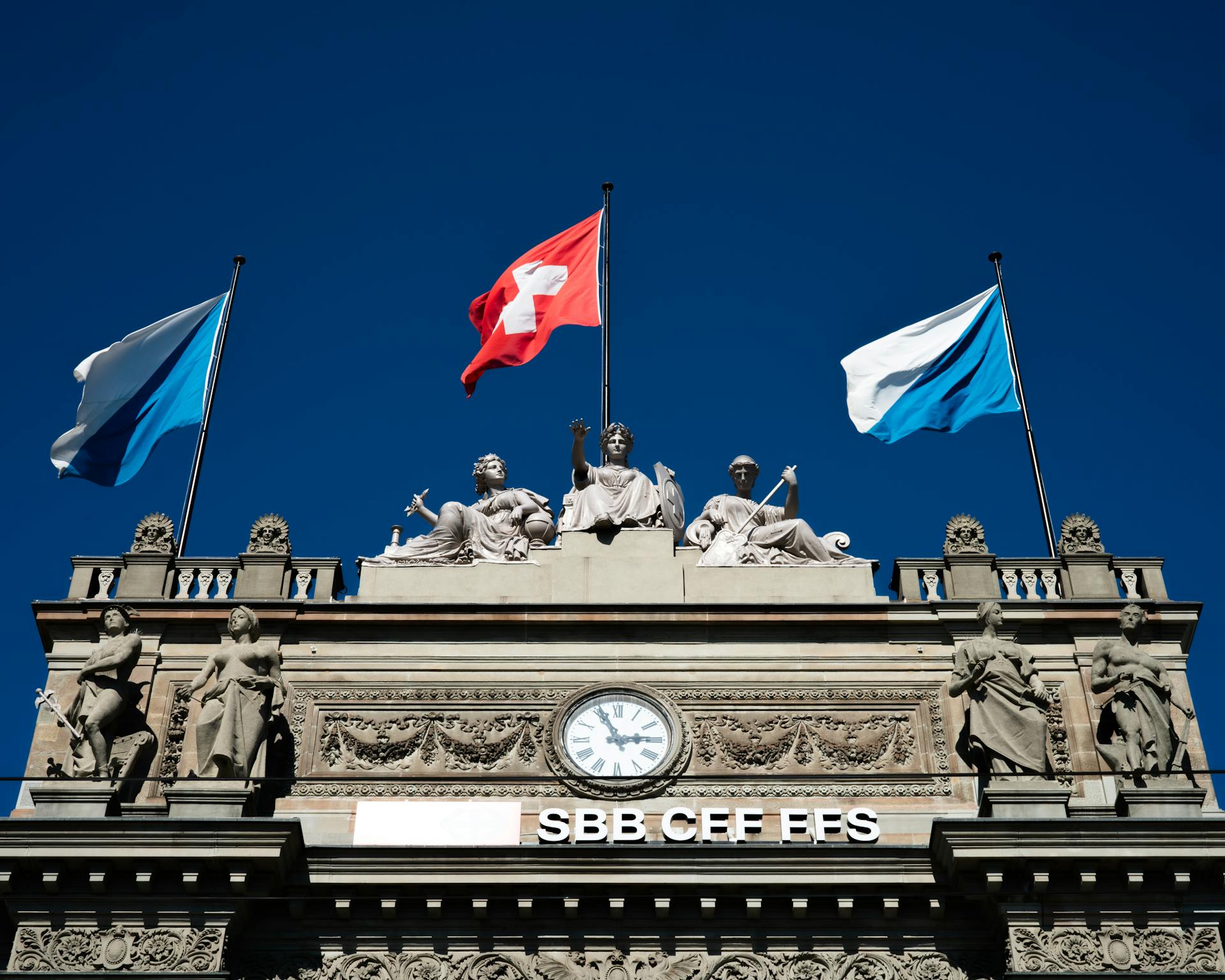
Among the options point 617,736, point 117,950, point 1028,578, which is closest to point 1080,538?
point 1028,578

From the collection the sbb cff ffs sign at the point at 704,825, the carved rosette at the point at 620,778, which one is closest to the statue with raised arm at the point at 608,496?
the carved rosette at the point at 620,778

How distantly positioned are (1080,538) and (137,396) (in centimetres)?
1295

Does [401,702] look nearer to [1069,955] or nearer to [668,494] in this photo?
[668,494]

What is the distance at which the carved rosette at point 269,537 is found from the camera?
2566cm

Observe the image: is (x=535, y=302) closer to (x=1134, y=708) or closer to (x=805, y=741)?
(x=805, y=741)

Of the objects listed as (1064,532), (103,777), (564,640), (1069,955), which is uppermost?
(1064,532)

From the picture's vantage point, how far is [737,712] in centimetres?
2425

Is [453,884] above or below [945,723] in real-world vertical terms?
below

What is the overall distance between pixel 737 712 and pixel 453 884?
167 inches

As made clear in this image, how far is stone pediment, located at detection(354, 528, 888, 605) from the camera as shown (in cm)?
2533

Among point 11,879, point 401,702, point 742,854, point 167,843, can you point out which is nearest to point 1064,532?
point 742,854

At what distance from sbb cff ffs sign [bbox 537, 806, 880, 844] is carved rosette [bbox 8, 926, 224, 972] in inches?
153

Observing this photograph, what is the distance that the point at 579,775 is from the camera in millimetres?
23531

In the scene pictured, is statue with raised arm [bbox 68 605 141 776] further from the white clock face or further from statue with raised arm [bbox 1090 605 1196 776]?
statue with raised arm [bbox 1090 605 1196 776]
